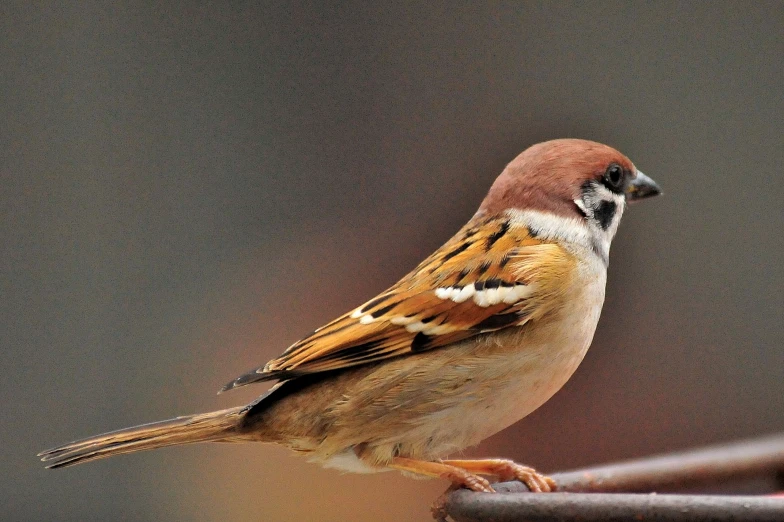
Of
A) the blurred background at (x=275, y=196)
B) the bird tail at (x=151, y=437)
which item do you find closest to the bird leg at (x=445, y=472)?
the bird tail at (x=151, y=437)

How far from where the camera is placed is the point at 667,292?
3234 millimetres

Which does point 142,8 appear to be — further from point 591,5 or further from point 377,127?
point 591,5

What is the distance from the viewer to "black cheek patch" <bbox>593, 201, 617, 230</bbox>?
1818mm

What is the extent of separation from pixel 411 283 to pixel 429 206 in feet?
3.36

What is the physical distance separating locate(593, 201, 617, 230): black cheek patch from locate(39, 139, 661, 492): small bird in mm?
99

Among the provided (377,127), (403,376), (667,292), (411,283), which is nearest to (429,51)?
(377,127)

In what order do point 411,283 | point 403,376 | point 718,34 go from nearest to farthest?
point 403,376
point 411,283
point 718,34

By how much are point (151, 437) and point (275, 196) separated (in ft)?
4.53

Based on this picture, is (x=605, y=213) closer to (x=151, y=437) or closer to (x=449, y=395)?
(x=449, y=395)

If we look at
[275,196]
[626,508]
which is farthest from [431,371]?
[275,196]

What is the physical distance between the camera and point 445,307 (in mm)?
1635

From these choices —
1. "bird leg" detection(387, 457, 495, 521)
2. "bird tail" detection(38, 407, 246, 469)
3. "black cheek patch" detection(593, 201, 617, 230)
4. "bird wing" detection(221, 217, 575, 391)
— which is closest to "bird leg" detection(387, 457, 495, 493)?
"bird leg" detection(387, 457, 495, 521)

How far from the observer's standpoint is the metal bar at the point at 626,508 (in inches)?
39.9

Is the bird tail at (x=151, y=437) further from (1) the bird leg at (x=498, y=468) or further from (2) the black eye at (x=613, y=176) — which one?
(2) the black eye at (x=613, y=176)
